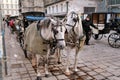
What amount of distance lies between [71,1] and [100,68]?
1978cm

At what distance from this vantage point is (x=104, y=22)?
33.6 ft

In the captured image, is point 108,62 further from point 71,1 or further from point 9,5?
point 9,5

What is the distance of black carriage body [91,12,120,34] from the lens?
9547mm

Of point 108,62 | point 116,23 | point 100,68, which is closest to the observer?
point 100,68

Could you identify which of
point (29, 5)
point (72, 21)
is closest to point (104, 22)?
point (72, 21)

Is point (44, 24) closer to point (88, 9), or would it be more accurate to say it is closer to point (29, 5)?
point (88, 9)

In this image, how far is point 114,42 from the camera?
8.45 m

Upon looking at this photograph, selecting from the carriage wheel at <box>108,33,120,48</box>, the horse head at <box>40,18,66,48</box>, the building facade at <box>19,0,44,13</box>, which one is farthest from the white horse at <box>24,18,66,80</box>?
the building facade at <box>19,0,44,13</box>

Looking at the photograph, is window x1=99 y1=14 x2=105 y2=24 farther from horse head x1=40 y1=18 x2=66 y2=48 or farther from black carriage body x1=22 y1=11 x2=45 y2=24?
horse head x1=40 y1=18 x2=66 y2=48

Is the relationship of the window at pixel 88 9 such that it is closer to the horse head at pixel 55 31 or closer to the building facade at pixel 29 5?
the building facade at pixel 29 5

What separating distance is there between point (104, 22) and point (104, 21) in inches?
3.3

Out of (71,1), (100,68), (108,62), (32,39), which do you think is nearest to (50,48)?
(32,39)

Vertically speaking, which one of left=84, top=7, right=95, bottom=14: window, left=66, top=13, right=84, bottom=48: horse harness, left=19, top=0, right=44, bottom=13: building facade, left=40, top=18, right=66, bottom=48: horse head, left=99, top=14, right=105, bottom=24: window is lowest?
left=66, top=13, right=84, bottom=48: horse harness

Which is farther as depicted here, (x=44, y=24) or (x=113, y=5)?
(x=113, y=5)
